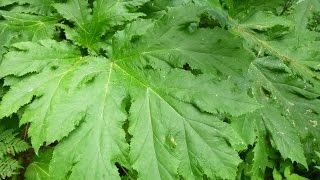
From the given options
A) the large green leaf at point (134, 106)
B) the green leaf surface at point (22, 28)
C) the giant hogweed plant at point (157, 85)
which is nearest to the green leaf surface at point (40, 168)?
the giant hogweed plant at point (157, 85)

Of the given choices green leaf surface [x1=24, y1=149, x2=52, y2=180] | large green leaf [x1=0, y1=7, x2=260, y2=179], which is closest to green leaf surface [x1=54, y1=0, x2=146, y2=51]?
large green leaf [x1=0, y1=7, x2=260, y2=179]

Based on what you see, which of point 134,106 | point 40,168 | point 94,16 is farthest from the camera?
point 40,168

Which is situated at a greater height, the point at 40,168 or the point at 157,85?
the point at 157,85

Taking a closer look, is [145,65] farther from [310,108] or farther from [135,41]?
[310,108]

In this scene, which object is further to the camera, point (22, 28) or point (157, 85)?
point (22, 28)

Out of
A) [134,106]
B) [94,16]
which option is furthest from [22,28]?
[134,106]

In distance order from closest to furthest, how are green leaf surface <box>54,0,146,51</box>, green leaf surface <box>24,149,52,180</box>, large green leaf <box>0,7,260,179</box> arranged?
large green leaf <box>0,7,260,179</box>, green leaf surface <box>54,0,146,51</box>, green leaf surface <box>24,149,52,180</box>

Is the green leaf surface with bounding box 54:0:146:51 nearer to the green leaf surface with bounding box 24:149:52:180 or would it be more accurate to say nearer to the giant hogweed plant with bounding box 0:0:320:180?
the giant hogweed plant with bounding box 0:0:320:180

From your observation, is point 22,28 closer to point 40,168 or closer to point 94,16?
point 94,16

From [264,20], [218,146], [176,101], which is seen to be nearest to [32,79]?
[176,101]
